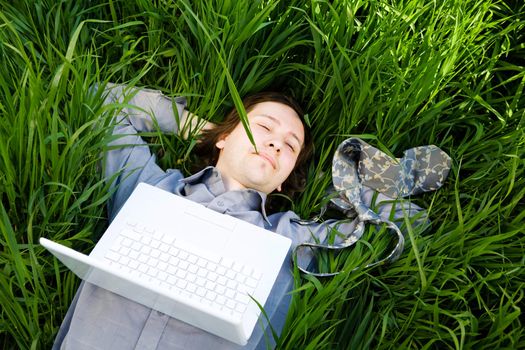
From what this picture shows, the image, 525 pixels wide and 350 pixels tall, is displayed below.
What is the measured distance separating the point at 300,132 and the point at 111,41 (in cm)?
63

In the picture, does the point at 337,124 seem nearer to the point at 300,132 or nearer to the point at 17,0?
the point at 300,132

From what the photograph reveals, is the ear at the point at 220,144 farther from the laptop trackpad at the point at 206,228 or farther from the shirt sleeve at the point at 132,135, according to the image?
the laptop trackpad at the point at 206,228

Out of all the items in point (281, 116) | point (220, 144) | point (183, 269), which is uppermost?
point (281, 116)

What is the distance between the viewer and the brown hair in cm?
173

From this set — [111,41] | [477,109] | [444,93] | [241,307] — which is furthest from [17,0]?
[477,109]

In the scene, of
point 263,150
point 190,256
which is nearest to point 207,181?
point 263,150

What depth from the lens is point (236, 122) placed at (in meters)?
1.71

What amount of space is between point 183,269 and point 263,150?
40 cm

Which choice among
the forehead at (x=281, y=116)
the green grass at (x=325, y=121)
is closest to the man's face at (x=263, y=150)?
the forehead at (x=281, y=116)

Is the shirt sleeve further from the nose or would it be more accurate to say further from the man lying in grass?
the nose

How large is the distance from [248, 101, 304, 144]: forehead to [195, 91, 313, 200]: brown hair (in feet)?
0.08

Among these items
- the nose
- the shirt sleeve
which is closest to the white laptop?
the shirt sleeve

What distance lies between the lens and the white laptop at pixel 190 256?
4.42ft

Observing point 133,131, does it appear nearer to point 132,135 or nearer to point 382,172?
point 132,135
